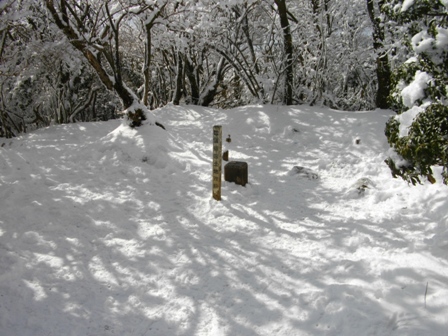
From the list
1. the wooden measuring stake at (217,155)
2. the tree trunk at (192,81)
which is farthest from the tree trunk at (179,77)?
the wooden measuring stake at (217,155)

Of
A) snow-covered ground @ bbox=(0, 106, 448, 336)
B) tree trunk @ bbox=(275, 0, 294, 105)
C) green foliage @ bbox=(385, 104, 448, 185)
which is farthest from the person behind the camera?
tree trunk @ bbox=(275, 0, 294, 105)

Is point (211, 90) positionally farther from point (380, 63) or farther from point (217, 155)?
point (217, 155)

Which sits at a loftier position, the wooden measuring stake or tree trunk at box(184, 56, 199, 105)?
tree trunk at box(184, 56, 199, 105)

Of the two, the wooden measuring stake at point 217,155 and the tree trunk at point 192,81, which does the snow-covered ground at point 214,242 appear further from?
the tree trunk at point 192,81

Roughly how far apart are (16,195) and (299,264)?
4979 mm

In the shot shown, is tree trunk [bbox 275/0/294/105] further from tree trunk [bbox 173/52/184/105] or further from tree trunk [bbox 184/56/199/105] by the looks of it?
tree trunk [bbox 173/52/184/105]

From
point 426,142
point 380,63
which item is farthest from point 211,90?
point 426,142

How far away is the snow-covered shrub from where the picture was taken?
10.9 ft

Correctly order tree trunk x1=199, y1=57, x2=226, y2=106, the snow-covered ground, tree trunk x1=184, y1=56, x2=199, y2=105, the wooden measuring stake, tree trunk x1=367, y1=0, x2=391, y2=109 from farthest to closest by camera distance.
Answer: tree trunk x1=184, y1=56, x2=199, y2=105
tree trunk x1=199, y1=57, x2=226, y2=106
tree trunk x1=367, y1=0, x2=391, y2=109
the wooden measuring stake
the snow-covered ground

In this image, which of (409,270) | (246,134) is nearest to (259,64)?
(246,134)

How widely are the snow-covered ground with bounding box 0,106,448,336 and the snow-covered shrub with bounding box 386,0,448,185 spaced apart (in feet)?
4.27

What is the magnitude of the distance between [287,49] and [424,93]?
755 centimetres

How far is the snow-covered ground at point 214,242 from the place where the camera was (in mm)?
3398

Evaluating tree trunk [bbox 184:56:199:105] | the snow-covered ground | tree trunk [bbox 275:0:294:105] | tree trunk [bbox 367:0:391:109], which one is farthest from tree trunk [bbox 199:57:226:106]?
tree trunk [bbox 367:0:391:109]
